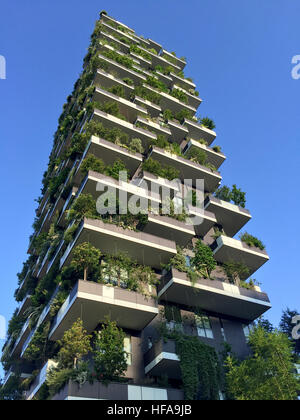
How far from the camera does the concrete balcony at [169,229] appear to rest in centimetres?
2456

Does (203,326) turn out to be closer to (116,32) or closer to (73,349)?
(73,349)

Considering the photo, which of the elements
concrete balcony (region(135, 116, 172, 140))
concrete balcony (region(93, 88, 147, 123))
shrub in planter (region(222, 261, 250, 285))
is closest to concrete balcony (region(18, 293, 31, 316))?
shrub in planter (region(222, 261, 250, 285))

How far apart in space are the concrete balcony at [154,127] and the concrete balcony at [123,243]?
13.9 meters

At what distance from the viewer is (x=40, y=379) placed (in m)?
19.2

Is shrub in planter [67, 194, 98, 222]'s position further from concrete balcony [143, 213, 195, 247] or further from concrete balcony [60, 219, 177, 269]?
concrete balcony [143, 213, 195, 247]

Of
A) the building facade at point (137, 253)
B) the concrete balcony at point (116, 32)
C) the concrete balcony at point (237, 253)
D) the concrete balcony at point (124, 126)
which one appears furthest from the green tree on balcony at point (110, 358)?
the concrete balcony at point (116, 32)

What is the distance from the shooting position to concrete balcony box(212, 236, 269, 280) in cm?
2652

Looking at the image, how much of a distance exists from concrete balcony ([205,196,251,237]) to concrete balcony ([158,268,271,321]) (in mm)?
7527

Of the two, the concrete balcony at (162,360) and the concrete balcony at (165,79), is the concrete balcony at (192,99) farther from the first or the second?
the concrete balcony at (162,360)

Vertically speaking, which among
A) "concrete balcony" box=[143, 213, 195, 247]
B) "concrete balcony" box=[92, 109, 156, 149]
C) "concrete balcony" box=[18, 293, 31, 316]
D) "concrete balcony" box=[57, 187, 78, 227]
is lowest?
"concrete balcony" box=[18, 293, 31, 316]

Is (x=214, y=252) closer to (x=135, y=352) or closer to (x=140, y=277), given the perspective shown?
(x=140, y=277)

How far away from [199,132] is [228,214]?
12.4 m

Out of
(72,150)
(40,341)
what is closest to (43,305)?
(40,341)

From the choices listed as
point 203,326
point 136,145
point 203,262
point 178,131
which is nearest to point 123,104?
point 136,145
